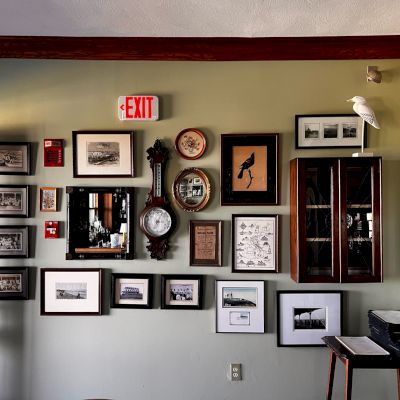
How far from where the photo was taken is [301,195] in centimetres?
234

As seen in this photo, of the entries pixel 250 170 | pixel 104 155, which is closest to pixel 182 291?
pixel 250 170

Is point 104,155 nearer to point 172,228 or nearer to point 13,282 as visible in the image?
point 172,228

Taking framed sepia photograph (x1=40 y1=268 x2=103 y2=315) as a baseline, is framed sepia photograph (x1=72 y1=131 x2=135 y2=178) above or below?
above

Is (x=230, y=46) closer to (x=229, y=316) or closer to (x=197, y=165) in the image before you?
(x=197, y=165)

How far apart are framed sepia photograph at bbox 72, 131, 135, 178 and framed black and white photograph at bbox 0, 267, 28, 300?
0.76m

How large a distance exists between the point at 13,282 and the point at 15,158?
85cm

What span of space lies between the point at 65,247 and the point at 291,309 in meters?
1.60

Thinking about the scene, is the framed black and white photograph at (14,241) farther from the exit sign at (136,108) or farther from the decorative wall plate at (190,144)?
the decorative wall plate at (190,144)

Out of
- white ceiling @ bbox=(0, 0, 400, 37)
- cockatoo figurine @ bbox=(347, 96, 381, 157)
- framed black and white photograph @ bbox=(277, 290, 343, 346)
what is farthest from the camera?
framed black and white photograph @ bbox=(277, 290, 343, 346)

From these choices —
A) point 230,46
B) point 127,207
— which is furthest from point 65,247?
point 230,46

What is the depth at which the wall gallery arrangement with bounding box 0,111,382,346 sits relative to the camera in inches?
100

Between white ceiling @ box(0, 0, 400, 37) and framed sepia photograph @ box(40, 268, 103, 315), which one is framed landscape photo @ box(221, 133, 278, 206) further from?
framed sepia photograph @ box(40, 268, 103, 315)

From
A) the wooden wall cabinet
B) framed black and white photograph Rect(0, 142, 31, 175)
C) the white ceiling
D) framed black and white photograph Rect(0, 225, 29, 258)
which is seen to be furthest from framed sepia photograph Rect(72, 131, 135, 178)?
the wooden wall cabinet

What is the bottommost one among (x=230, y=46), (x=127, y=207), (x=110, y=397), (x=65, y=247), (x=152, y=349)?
(x=110, y=397)
